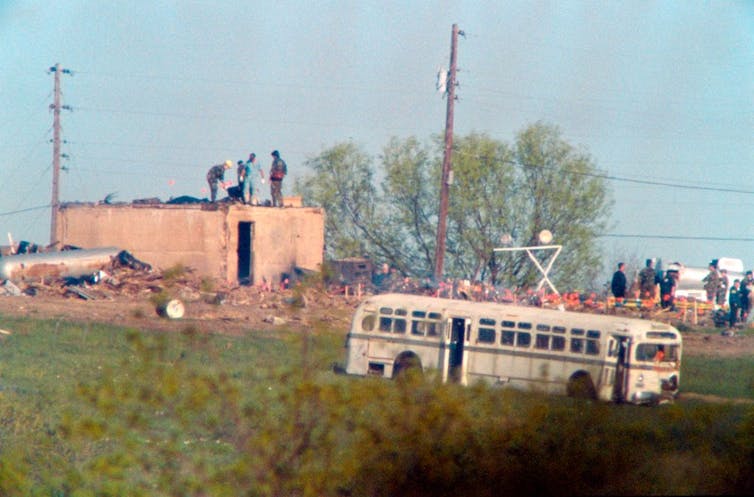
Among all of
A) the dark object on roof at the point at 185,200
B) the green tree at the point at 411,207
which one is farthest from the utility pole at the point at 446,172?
the dark object on roof at the point at 185,200

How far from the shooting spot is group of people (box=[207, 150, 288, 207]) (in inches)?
490

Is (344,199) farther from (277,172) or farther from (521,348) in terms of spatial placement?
(521,348)

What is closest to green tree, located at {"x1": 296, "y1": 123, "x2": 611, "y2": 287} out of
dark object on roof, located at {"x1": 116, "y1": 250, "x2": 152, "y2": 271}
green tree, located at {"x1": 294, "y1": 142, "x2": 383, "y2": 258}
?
green tree, located at {"x1": 294, "y1": 142, "x2": 383, "y2": 258}

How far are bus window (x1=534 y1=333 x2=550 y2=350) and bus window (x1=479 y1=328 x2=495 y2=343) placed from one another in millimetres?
503

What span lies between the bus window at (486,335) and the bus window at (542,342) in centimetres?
50

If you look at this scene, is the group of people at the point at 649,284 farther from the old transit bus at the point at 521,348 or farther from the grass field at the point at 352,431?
the grass field at the point at 352,431

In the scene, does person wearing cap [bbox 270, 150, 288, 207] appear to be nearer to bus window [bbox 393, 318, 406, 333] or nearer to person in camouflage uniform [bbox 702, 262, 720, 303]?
bus window [bbox 393, 318, 406, 333]

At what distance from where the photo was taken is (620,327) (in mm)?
6332

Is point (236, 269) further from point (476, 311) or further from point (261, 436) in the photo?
point (261, 436)

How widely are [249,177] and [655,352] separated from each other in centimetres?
1086

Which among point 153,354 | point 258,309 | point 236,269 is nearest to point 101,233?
point 236,269

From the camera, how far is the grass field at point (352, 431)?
4508mm

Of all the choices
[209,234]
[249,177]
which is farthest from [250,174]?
[209,234]

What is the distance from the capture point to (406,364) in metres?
6.27
